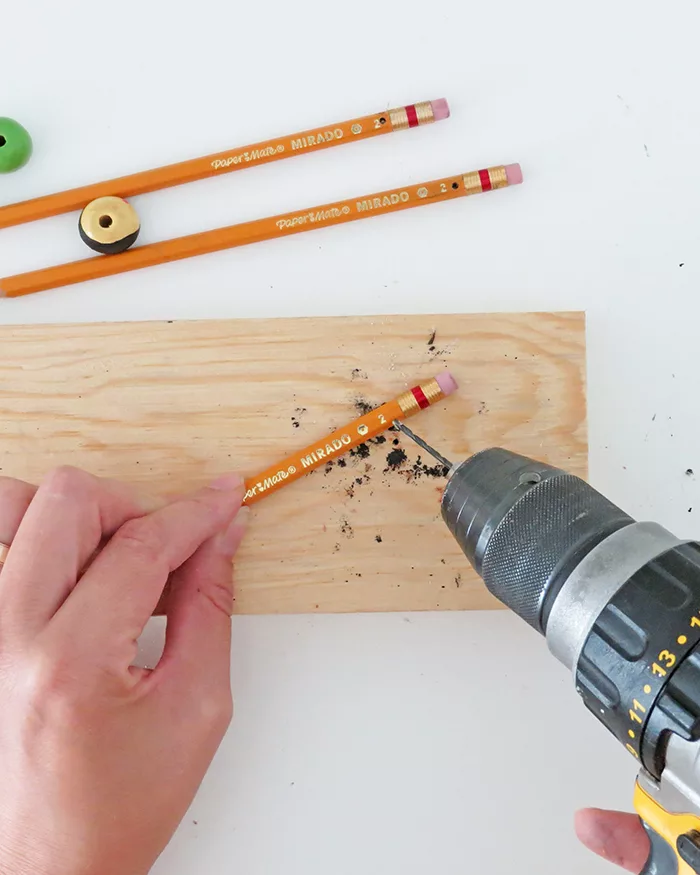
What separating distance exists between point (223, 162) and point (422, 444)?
0.42 metres

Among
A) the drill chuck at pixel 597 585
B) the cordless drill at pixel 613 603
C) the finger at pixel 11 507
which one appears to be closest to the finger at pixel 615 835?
the cordless drill at pixel 613 603

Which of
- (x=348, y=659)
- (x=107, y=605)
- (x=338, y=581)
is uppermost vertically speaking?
(x=107, y=605)

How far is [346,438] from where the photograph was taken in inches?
32.7

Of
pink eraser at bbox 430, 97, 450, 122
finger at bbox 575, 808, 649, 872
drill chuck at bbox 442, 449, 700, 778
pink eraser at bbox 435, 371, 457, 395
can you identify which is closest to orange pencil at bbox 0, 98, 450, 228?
pink eraser at bbox 430, 97, 450, 122

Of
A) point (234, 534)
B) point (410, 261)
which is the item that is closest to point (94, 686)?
point (234, 534)

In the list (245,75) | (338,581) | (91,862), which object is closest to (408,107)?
(245,75)

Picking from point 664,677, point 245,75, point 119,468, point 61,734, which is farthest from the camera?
point 245,75

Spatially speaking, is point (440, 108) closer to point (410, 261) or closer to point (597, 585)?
point (410, 261)

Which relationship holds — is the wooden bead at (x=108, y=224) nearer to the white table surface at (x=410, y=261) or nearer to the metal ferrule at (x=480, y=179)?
the white table surface at (x=410, y=261)

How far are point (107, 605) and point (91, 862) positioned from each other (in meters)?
0.22

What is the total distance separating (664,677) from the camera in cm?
53

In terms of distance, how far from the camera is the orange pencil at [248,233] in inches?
35.6

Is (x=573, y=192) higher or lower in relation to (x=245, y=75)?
lower

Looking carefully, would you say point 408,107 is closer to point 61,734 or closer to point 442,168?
point 442,168
